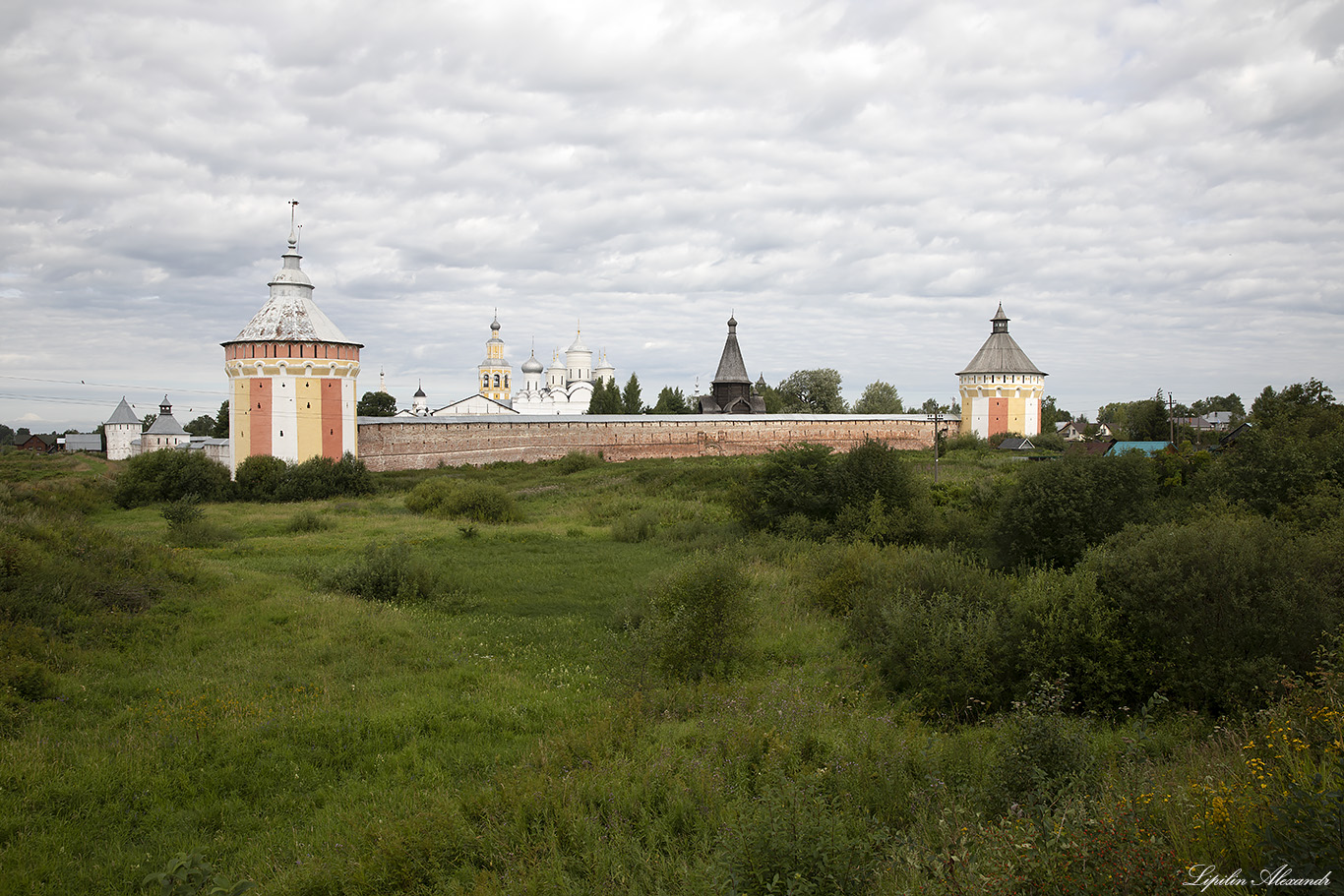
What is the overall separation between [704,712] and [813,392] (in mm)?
56122

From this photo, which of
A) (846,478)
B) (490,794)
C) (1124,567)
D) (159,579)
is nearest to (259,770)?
(490,794)

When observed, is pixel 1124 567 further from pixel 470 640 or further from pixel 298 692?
pixel 298 692

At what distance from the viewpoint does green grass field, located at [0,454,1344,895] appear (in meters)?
3.40

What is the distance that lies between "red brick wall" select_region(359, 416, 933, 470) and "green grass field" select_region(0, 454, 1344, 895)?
21660 mm

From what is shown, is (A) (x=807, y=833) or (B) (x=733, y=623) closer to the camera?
(A) (x=807, y=833)

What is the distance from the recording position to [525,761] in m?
5.28

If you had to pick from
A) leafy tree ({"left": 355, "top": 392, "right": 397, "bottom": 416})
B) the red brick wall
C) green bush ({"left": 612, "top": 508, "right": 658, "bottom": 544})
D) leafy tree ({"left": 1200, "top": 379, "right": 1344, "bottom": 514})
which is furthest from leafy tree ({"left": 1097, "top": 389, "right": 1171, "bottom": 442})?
leafy tree ({"left": 355, "top": 392, "right": 397, "bottom": 416})

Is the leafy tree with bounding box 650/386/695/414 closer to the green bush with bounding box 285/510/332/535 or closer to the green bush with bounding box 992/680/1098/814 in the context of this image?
the green bush with bounding box 285/510/332/535

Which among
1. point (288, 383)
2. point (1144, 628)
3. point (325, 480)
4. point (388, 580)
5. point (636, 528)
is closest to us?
point (1144, 628)

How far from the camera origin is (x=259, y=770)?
17.8 feet

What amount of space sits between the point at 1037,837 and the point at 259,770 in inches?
198

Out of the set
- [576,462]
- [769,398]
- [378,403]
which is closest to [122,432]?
[378,403]

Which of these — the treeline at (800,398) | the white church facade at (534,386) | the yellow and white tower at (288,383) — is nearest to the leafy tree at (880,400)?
the treeline at (800,398)

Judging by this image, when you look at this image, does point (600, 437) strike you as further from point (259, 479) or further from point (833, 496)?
point (833, 496)
